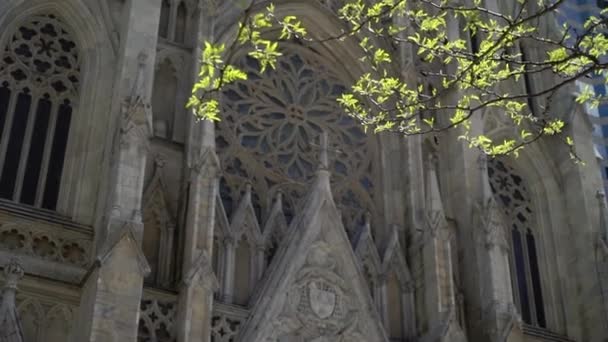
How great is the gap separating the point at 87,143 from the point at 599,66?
9874mm

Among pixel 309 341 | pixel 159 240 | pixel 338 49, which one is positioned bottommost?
pixel 309 341

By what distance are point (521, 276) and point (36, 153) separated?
412 inches

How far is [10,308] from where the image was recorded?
43.1ft

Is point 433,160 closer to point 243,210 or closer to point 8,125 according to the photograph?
point 243,210

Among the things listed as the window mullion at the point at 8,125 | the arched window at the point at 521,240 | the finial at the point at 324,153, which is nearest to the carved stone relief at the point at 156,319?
the window mullion at the point at 8,125

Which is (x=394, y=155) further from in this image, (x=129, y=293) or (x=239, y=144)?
(x=129, y=293)

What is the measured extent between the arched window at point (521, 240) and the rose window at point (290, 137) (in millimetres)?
3574

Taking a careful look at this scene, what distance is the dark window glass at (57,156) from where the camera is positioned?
647 inches

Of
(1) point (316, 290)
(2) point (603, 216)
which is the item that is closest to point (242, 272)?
(1) point (316, 290)

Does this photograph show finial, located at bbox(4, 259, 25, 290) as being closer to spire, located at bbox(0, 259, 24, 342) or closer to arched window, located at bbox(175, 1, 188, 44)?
spire, located at bbox(0, 259, 24, 342)

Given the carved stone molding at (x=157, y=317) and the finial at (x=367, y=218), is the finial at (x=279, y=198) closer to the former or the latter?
the finial at (x=367, y=218)

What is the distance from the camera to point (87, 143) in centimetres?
1681

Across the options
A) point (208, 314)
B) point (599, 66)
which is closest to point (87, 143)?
Result: point (208, 314)

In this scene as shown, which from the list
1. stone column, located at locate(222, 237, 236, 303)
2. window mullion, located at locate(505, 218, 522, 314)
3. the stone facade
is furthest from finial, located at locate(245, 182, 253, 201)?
window mullion, located at locate(505, 218, 522, 314)
